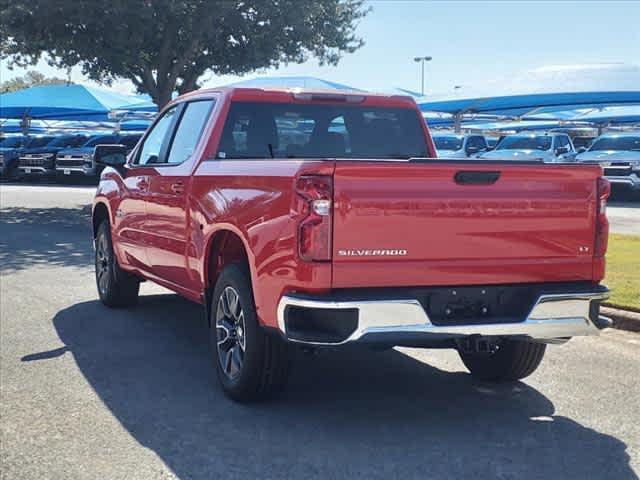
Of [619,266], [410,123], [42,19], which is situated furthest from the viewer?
[42,19]

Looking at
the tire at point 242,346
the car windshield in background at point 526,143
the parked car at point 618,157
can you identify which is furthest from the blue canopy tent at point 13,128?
the tire at point 242,346

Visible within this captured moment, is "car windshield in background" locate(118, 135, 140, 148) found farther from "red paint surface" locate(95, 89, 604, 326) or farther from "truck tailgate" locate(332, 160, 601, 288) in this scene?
"truck tailgate" locate(332, 160, 601, 288)

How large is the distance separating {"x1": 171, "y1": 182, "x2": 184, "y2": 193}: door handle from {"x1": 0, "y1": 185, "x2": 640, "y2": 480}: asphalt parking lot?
49.2 inches

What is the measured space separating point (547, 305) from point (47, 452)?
2758mm

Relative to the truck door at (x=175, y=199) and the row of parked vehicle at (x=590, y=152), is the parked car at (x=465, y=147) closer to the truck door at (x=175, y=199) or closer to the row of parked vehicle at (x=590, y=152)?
the row of parked vehicle at (x=590, y=152)

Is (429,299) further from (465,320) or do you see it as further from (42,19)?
(42,19)

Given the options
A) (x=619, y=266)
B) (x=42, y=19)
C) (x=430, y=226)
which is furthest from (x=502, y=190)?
(x=42, y=19)

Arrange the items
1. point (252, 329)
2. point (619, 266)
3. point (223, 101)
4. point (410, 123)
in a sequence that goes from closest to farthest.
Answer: point (252, 329) → point (223, 101) → point (410, 123) → point (619, 266)

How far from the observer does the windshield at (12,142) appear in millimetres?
37453

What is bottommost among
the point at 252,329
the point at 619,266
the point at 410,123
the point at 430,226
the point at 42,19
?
the point at 619,266

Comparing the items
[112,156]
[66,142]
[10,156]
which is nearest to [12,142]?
[10,156]

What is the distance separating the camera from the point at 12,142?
37.9 m

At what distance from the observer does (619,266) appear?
10641mm

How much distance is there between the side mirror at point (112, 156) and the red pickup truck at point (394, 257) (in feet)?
7.48
